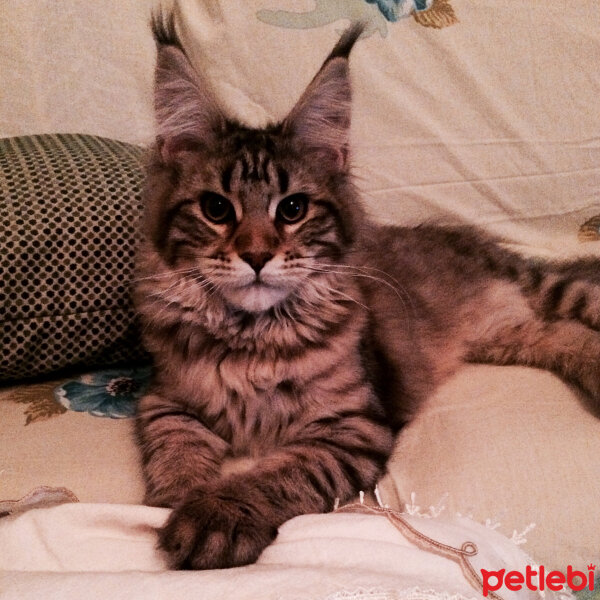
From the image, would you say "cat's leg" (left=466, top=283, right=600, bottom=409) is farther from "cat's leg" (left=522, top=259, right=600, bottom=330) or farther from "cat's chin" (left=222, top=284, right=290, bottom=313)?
"cat's chin" (left=222, top=284, right=290, bottom=313)

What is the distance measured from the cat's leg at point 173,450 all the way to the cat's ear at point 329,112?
1.87ft

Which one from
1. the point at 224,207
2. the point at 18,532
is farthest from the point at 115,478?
the point at 224,207

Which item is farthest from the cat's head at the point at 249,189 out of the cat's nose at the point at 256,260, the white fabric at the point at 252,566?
the white fabric at the point at 252,566

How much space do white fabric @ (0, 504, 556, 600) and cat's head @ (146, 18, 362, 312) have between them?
0.38 m

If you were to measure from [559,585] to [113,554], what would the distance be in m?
0.60

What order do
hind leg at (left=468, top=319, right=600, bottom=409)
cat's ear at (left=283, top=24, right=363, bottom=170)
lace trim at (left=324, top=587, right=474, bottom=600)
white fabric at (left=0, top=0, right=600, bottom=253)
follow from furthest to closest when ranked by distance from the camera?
white fabric at (left=0, top=0, right=600, bottom=253), hind leg at (left=468, top=319, right=600, bottom=409), cat's ear at (left=283, top=24, right=363, bottom=170), lace trim at (left=324, top=587, right=474, bottom=600)

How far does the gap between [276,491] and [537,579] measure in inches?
14.9

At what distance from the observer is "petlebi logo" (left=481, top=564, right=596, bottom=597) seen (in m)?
0.68

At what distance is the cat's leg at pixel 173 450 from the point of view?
2.85ft

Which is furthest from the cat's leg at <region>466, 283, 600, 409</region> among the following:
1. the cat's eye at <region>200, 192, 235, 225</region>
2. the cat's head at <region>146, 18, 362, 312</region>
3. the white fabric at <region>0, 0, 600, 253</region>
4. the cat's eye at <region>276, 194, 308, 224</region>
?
→ the cat's eye at <region>200, 192, 235, 225</region>

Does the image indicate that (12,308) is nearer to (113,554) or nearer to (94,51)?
(113,554)

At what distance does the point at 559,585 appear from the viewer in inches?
28.9

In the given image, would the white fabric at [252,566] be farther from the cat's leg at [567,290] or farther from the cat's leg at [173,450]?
the cat's leg at [567,290]

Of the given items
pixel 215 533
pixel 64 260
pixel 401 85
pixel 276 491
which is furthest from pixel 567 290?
pixel 64 260
